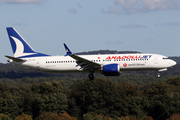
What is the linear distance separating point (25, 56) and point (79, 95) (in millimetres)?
74549

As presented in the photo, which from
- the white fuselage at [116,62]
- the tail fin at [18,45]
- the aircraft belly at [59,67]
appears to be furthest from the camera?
the tail fin at [18,45]

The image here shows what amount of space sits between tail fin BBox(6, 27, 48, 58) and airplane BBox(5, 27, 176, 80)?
626 mm

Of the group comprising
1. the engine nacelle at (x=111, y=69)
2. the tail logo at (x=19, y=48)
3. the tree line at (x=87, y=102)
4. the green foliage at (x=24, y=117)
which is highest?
A: the tail logo at (x=19, y=48)

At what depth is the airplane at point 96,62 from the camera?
51094 mm

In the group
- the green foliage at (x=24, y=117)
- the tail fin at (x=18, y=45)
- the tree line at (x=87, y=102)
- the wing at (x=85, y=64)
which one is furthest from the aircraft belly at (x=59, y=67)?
the green foliage at (x=24, y=117)

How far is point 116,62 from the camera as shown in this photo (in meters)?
51.8

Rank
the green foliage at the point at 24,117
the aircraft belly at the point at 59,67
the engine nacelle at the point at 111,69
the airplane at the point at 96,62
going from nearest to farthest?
1. the engine nacelle at the point at 111,69
2. the airplane at the point at 96,62
3. the aircraft belly at the point at 59,67
4. the green foliage at the point at 24,117

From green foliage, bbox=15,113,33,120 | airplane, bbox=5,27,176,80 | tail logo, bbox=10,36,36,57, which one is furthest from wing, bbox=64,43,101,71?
green foliage, bbox=15,113,33,120

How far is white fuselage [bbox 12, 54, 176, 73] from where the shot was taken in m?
51.7

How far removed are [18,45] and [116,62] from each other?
17.8 m

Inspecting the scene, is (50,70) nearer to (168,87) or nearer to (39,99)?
(39,99)

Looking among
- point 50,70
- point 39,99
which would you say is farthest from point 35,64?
point 39,99

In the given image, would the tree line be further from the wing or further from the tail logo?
the wing

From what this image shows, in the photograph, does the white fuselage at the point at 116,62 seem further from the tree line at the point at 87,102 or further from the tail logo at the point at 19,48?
the tree line at the point at 87,102
